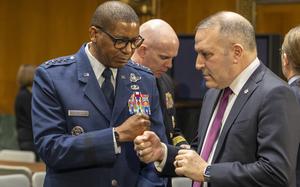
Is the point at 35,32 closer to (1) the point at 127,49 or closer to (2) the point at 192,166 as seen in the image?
(1) the point at 127,49

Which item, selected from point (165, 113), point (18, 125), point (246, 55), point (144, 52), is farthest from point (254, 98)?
point (18, 125)

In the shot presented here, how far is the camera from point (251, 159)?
98.3 inches

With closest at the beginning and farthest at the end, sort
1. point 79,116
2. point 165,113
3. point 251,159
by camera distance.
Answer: point 251,159 → point 79,116 → point 165,113

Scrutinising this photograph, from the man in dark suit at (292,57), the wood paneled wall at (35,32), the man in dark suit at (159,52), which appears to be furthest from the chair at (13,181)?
the wood paneled wall at (35,32)

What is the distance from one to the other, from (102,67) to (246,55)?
0.57 metres

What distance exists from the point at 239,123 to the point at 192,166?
0.23 meters

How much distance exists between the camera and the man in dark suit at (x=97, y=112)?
8.60 ft

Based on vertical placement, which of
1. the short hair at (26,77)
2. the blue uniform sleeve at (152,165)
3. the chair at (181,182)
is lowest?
the short hair at (26,77)

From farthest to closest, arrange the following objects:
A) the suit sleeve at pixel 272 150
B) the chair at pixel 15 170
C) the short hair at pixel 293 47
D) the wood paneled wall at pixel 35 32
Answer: the wood paneled wall at pixel 35 32 < the chair at pixel 15 170 < the short hair at pixel 293 47 < the suit sleeve at pixel 272 150

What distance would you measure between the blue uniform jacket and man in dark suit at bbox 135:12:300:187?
123 millimetres

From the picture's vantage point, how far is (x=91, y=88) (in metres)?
2.74

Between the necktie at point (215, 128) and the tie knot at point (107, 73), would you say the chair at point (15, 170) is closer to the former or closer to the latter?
the tie knot at point (107, 73)

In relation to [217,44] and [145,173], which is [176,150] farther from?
[217,44]

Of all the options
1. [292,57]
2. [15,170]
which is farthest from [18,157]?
[292,57]
